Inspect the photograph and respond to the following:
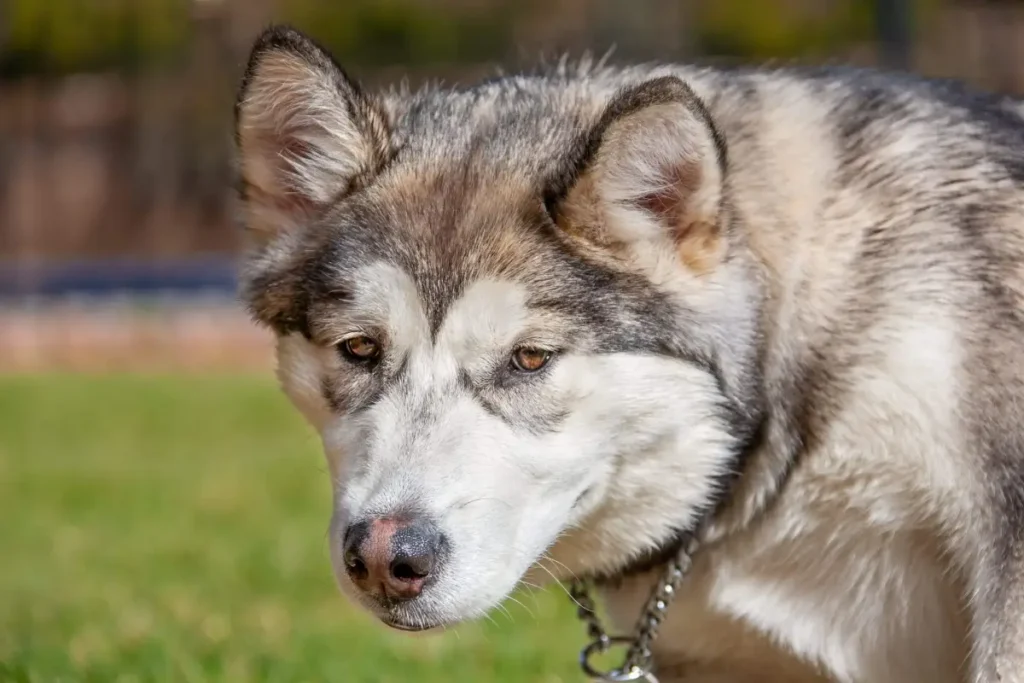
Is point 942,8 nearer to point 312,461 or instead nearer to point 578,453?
point 312,461

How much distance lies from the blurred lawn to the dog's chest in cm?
59

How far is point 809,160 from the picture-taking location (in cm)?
343

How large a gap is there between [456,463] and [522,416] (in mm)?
214

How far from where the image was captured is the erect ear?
10.2ft

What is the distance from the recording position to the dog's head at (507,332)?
302 centimetres

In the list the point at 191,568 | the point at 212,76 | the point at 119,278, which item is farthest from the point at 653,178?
the point at 212,76

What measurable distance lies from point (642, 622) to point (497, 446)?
2.63 feet

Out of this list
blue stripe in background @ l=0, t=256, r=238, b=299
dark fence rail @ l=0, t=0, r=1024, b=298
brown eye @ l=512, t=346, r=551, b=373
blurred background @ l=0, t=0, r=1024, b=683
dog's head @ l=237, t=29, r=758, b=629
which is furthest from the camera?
dark fence rail @ l=0, t=0, r=1024, b=298

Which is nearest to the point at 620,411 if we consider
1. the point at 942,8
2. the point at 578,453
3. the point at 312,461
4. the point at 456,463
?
the point at 578,453

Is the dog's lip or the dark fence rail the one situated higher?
the dog's lip

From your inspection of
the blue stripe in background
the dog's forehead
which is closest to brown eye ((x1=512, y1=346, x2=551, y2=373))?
the dog's forehead

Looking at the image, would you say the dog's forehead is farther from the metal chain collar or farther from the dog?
the metal chain collar

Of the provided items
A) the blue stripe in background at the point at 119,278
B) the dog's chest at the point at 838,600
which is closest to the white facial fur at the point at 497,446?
the dog's chest at the point at 838,600

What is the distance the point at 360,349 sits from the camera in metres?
3.28
